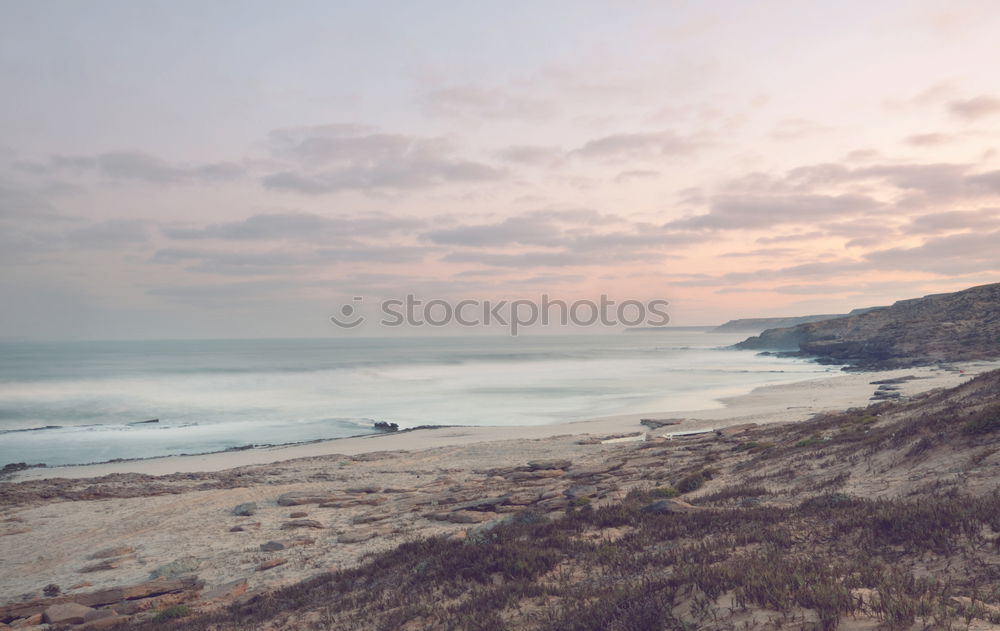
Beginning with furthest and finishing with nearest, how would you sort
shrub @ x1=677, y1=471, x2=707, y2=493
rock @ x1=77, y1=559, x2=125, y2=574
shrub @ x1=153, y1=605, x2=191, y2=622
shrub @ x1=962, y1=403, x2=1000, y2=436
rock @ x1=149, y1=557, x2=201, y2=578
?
shrub @ x1=677, y1=471, x2=707, y2=493
rock @ x1=77, y1=559, x2=125, y2=574
rock @ x1=149, y1=557, x2=201, y2=578
shrub @ x1=962, y1=403, x2=1000, y2=436
shrub @ x1=153, y1=605, x2=191, y2=622

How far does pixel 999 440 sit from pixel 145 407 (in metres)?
Result: 71.4

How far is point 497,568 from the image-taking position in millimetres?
9305

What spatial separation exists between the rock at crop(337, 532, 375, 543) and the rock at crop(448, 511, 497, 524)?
86.0 inches

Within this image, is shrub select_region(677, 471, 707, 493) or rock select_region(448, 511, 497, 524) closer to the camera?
rock select_region(448, 511, 497, 524)

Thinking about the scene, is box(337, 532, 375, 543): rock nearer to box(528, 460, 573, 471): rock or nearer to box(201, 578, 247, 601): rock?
box(201, 578, 247, 601): rock

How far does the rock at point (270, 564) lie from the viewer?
43.9 ft

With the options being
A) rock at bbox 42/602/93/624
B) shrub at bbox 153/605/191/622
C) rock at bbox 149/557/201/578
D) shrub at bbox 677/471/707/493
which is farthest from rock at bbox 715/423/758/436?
rock at bbox 42/602/93/624

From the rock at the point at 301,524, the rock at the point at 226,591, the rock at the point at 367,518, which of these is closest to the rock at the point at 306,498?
the rock at the point at 301,524

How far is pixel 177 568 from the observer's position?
46.1 feet

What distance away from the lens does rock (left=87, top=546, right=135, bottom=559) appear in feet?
52.4

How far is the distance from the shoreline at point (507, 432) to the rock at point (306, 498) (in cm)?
1190

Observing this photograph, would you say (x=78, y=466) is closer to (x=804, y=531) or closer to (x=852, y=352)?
(x=804, y=531)

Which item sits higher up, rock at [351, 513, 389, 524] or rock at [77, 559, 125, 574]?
rock at [351, 513, 389, 524]

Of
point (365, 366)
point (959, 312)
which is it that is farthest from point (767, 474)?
point (365, 366)
